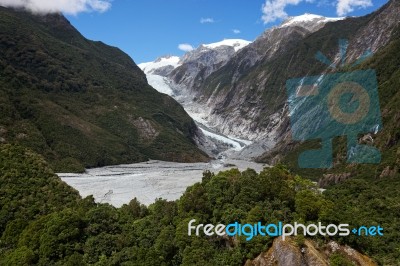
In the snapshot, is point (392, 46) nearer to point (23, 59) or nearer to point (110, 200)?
point (110, 200)

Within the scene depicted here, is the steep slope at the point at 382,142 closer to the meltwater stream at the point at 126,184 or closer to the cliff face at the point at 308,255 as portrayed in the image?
the meltwater stream at the point at 126,184

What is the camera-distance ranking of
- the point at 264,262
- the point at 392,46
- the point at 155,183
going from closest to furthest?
1. the point at 264,262
2. the point at 155,183
3. the point at 392,46

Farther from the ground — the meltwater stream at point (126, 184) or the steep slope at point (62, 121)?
the steep slope at point (62, 121)

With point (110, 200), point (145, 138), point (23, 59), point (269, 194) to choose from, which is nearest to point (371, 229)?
point (269, 194)

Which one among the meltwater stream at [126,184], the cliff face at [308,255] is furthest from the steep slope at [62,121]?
the cliff face at [308,255]

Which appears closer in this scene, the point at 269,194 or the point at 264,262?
the point at 264,262

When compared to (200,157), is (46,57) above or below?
above

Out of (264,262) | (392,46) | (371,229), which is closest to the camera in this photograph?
(264,262)

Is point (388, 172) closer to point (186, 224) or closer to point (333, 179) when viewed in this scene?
point (333, 179)

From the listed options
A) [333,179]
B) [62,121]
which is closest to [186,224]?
[333,179]
